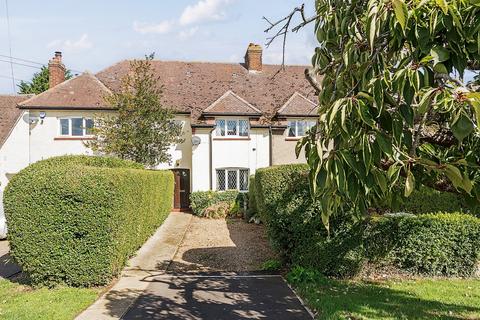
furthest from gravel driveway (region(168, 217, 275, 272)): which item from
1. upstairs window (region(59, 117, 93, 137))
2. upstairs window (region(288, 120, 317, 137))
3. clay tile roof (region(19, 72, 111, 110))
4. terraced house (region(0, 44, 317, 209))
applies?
clay tile roof (region(19, 72, 111, 110))

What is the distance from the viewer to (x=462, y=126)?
5.88ft

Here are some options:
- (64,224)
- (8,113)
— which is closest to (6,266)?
(64,224)

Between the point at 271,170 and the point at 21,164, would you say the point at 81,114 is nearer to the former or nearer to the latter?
the point at 21,164

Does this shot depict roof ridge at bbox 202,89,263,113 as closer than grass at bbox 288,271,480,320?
No

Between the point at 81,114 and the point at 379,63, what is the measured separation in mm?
21519

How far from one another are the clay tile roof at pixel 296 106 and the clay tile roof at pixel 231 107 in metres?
1.48

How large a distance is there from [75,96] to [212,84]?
27.2ft

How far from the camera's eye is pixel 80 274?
7566 mm

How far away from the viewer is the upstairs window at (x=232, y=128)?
72.3 feet

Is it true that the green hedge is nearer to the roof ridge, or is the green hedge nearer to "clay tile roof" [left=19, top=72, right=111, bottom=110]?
"clay tile roof" [left=19, top=72, right=111, bottom=110]

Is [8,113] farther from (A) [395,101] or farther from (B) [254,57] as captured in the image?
(A) [395,101]

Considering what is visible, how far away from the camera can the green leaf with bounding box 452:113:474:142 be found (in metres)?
1.79

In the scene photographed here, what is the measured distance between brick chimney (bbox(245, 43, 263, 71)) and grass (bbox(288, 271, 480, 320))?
20.7 m

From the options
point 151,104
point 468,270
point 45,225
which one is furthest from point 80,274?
point 151,104
